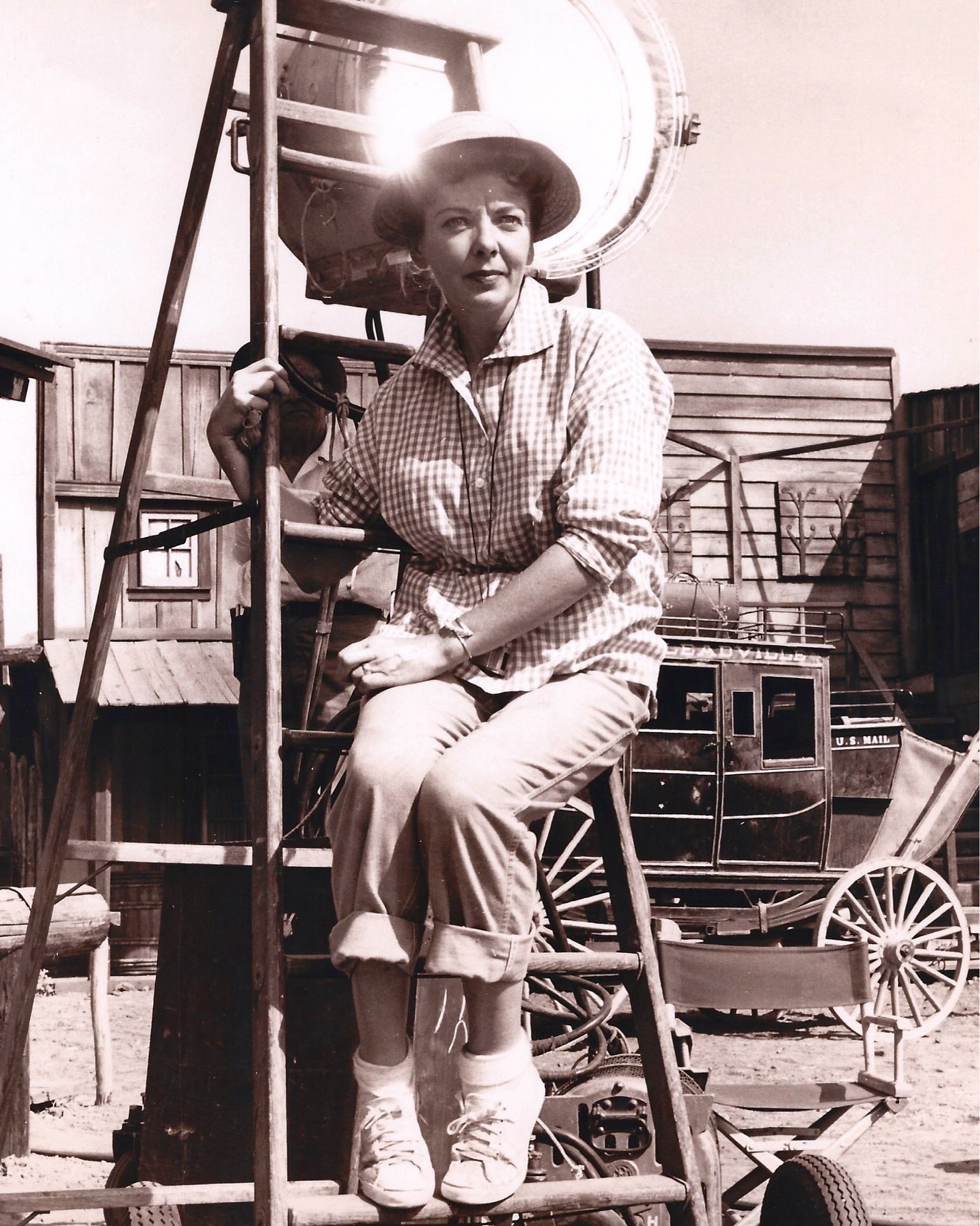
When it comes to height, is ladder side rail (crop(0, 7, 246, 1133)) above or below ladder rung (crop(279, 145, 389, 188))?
below

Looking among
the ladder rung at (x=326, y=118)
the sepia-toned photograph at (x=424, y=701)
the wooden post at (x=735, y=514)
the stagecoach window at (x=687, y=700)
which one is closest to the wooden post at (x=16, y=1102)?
the sepia-toned photograph at (x=424, y=701)

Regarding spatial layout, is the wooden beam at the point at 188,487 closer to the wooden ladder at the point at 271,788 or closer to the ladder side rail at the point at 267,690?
the wooden ladder at the point at 271,788

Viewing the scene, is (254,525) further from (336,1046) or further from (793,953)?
(793,953)

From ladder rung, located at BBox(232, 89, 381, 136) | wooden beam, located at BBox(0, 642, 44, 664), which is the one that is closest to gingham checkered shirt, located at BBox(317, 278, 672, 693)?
ladder rung, located at BBox(232, 89, 381, 136)

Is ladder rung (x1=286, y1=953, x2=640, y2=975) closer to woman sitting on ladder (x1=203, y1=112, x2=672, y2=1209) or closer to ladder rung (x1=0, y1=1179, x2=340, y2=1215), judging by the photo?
woman sitting on ladder (x1=203, y1=112, x2=672, y2=1209)

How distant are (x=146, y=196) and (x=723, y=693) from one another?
472cm

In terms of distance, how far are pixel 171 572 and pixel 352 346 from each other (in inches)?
366

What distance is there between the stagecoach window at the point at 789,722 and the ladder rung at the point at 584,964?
6.60 metres

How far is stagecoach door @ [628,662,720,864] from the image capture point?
8766 millimetres

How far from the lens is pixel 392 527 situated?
9.28 ft

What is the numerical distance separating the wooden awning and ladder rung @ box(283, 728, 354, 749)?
841 cm

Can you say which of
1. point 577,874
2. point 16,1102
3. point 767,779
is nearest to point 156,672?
point 577,874

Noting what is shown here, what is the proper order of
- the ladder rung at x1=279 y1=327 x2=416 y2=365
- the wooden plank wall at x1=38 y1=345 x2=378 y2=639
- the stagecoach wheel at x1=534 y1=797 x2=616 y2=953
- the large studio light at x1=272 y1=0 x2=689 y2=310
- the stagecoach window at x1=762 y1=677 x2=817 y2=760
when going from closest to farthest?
the ladder rung at x1=279 y1=327 x2=416 y2=365, the large studio light at x1=272 y1=0 x2=689 y2=310, the stagecoach wheel at x1=534 y1=797 x2=616 y2=953, the stagecoach window at x1=762 y1=677 x2=817 y2=760, the wooden plank wall at x1=38 y1=345 x2=378 y2=639

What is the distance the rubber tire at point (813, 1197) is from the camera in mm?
3182
